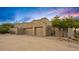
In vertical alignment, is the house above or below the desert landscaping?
above

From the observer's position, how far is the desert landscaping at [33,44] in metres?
2.38

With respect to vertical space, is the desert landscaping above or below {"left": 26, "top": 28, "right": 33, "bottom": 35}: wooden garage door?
below

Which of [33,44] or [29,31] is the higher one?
[29,31]

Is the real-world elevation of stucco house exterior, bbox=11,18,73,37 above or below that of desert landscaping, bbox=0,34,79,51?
above

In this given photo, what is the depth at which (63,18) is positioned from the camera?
244 cm

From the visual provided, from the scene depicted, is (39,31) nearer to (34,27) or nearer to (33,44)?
(34,27)

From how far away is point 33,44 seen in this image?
240cm

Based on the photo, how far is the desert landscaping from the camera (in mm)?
2383

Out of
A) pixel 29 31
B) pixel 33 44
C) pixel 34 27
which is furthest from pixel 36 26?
pixel 33 44

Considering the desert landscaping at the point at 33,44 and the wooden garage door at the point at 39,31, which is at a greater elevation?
the wooden garage door at the point at 39,31

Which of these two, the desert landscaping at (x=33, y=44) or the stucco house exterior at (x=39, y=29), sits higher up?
the stucco house exterior at (x=39, y=29)
